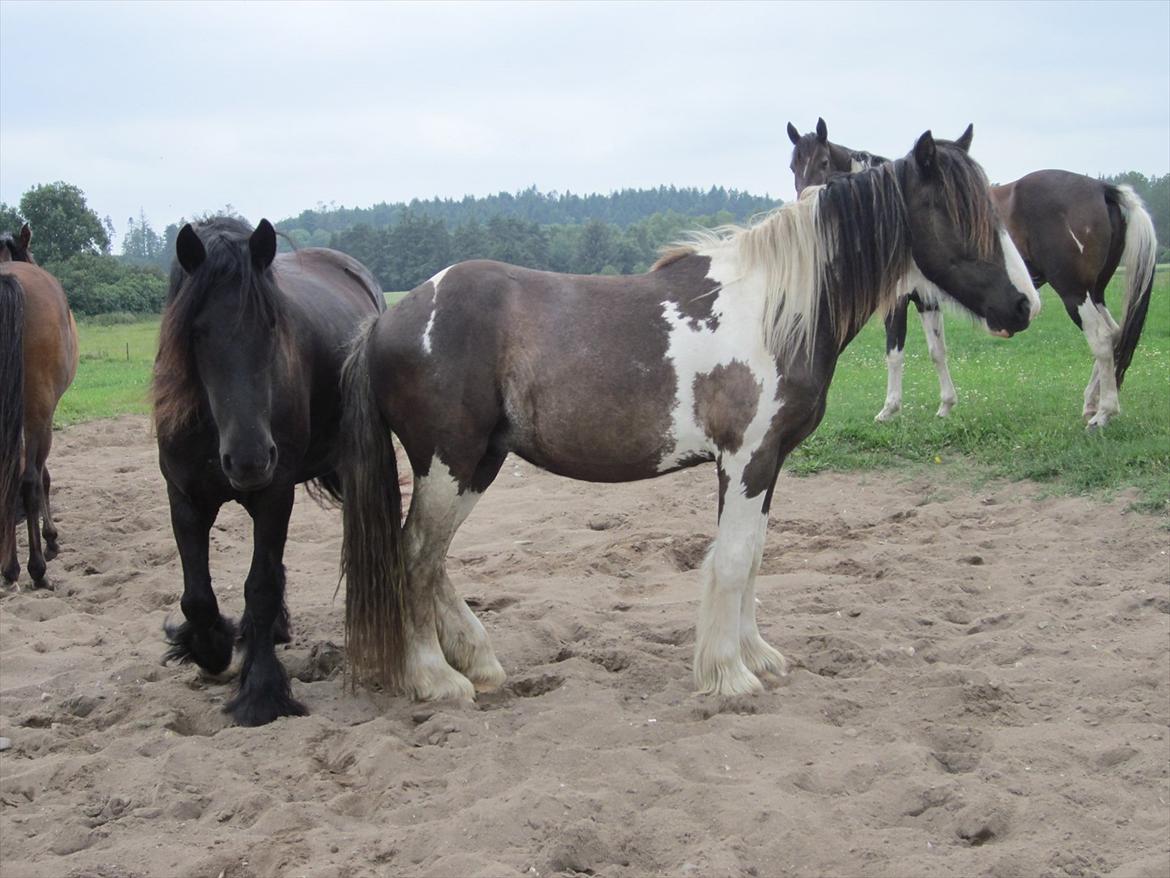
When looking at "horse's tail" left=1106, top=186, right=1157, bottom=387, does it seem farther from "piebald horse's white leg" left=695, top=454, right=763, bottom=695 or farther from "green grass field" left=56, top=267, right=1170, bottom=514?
"piebald horse's white leg" left=695, top=454, right=763, bottom=695

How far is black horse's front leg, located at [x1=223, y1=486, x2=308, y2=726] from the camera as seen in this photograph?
425cm

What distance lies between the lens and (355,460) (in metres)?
4.37

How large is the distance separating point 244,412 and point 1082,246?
25.1 feet

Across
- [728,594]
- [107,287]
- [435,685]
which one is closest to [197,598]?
[435,685]

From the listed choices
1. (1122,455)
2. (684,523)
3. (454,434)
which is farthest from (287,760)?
(1122,455)

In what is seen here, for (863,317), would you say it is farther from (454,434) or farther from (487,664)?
(487,664)

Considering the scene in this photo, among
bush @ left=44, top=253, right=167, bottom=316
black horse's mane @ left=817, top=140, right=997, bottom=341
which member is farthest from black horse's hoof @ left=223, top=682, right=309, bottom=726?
bush @ left=44, top=253, right=167, bottom=316

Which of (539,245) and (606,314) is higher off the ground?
(539,245)

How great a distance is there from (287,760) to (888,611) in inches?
122

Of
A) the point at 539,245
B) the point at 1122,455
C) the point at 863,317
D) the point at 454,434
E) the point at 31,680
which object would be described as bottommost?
the point at 31,680

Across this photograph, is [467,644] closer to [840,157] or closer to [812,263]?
[812,263]

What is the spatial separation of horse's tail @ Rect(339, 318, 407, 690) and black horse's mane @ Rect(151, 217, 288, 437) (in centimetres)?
56

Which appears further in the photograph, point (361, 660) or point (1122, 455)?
point (1122, 455)

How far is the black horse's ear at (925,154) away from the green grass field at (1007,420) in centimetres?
84
